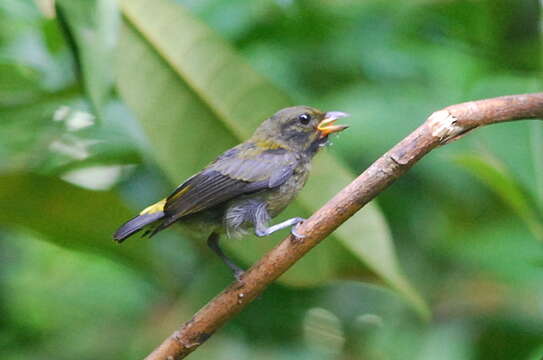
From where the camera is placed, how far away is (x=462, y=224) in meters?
2.59

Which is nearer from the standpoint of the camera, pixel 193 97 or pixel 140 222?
pixel 140 222

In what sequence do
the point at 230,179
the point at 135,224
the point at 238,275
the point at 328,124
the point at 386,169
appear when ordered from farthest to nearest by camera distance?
1. the point at 328,124
2. the point at 230,179
3. the point at 135,224
4. the point at 238,275
5. the point at 386,169

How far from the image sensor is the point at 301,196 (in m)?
2.36

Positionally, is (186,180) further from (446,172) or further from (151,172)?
(446,172)

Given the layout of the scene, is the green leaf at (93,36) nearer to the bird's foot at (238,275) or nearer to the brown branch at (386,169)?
the bird's foot at (238,275)

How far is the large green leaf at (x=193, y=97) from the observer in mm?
2250

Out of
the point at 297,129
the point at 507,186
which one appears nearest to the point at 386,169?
the point at 507,186

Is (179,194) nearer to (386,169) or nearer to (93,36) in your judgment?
(93,36)

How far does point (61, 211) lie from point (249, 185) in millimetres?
558

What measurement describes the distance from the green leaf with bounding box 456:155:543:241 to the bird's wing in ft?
1.77

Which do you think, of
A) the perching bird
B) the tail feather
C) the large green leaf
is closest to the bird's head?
the perching bird

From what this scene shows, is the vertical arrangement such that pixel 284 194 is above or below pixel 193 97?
below

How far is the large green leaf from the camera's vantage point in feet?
7.38

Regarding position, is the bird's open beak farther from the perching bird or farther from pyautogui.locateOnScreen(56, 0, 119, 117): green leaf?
pyautogui.locateOnScreen(56, 0, 119, 117): green leaf
